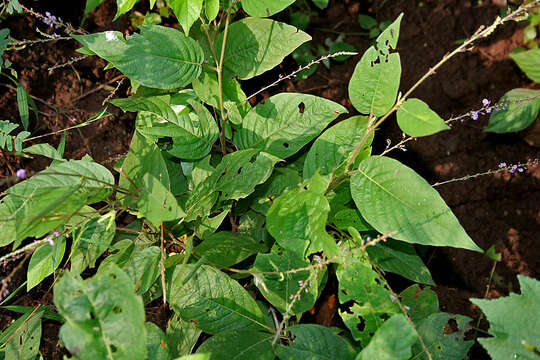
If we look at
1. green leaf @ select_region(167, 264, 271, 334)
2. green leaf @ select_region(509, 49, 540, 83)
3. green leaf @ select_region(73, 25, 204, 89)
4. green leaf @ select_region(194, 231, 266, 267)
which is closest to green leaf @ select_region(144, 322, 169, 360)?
green leaf @ select_region(167, 264, 271, 334)

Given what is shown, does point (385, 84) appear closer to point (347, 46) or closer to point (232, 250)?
point (232, 250)

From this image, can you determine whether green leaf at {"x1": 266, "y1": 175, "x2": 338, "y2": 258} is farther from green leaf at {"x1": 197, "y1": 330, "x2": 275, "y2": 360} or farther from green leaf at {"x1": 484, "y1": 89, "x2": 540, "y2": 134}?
green leaf at {"x1": 484, "y1": 89, "x2": 540, "y2": 134}

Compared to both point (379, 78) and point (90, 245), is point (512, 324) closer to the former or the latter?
point (379, 78)

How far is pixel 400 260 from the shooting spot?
1.54m

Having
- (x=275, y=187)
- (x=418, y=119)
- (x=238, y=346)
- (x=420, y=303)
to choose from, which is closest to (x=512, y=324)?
(x=420, y=303)

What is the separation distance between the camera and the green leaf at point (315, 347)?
1.22 m

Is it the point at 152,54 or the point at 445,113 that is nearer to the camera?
the point at 152,54

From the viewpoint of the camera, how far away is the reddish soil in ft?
6.40

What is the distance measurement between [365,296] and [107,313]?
73 centimetres

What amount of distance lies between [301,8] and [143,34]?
1079mm

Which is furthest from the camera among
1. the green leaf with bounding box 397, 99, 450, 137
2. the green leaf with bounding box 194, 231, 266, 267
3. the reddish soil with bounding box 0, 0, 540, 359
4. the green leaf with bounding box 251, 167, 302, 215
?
→ the reddish soil with bounding box 0, 0, 540, 359

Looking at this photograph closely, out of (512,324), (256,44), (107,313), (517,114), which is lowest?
(512,324)

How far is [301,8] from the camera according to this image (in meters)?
2.24

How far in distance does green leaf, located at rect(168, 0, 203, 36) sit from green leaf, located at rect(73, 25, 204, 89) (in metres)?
0.16
